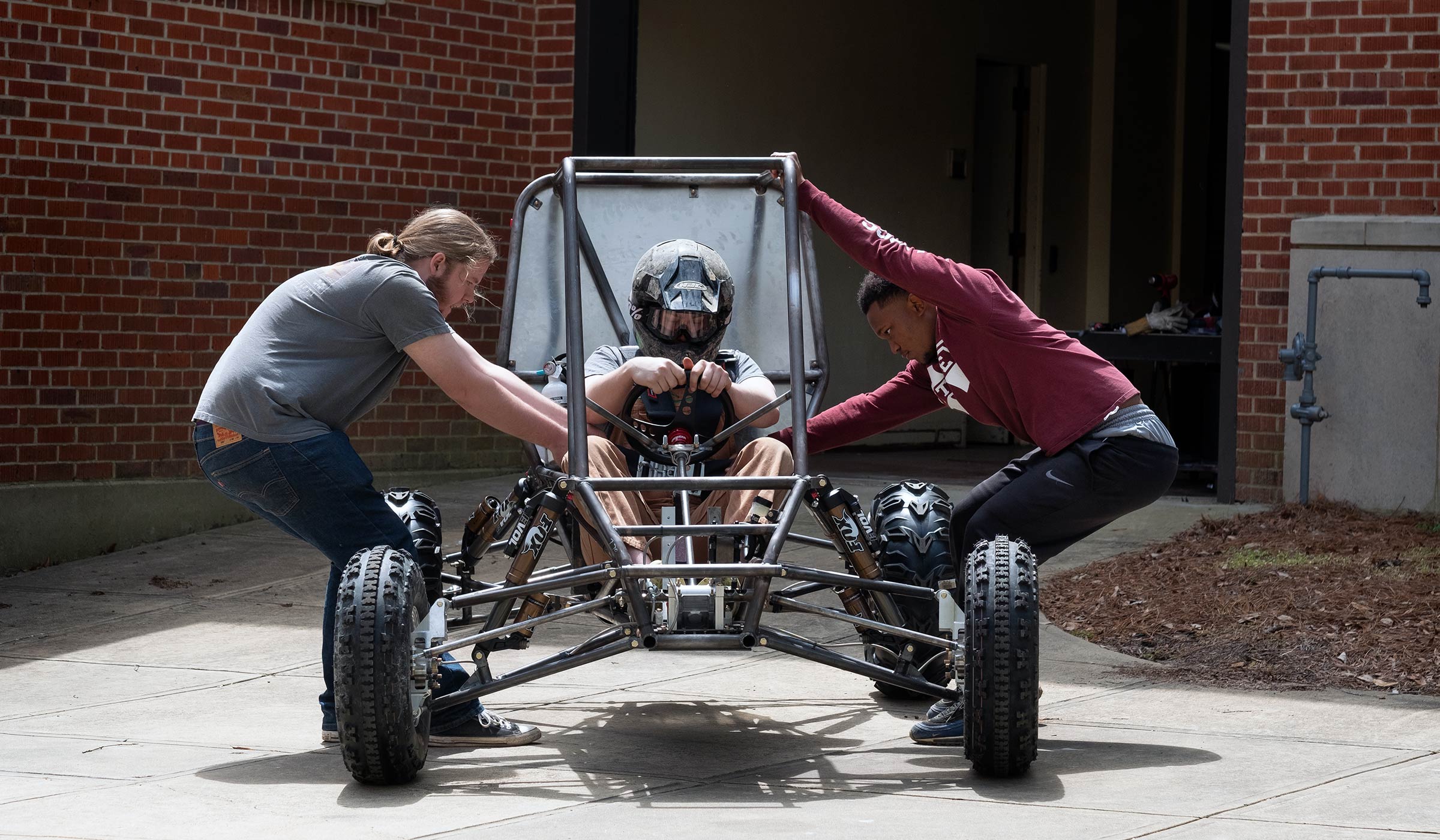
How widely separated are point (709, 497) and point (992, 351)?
3.14ft

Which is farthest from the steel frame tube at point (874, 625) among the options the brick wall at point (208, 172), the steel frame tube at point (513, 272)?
the brick wall at point (208, 172)

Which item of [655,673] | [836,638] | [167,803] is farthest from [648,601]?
[836,638]

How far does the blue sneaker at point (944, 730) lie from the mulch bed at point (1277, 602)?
1.29m

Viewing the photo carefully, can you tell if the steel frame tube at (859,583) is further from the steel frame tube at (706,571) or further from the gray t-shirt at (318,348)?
the gray t-shirt at (318,348)

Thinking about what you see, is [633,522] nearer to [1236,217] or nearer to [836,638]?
[836,638]

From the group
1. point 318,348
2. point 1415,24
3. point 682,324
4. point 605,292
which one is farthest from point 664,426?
point 1415,24

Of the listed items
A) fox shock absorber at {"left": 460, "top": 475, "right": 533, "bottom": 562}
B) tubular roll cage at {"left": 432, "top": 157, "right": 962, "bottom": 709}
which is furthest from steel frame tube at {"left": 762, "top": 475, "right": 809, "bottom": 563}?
fox shock absorber at {"left": 460, "top": 475, "right": 533, "bottom": 562}

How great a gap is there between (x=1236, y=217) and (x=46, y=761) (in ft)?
22.0

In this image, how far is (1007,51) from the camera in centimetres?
1443

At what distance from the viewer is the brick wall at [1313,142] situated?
29.4 ft

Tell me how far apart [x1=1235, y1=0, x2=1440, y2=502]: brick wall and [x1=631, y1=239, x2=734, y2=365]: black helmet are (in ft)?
14.7

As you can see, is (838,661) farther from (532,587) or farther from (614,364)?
(614,364)

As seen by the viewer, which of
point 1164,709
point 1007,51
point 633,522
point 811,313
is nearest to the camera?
point 633,522

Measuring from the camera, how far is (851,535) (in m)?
5.14
